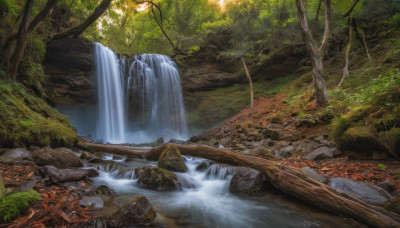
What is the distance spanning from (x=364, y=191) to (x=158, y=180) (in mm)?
3658

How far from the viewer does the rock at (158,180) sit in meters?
4.17

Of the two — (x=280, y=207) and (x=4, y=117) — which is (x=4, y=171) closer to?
(x=4, y=117)

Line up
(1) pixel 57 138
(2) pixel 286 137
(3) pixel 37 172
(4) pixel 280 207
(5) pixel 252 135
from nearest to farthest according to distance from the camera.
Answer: (4) pixel 280 207 < (3) pixel 37 172 < (1) pixel 57 138 < (2) pixel 286 137 < (5) pixel 252 135

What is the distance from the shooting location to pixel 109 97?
14.9 metres

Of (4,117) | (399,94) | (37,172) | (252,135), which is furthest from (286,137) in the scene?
(4,117)

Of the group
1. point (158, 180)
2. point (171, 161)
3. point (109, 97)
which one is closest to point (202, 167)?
point (171, 161)

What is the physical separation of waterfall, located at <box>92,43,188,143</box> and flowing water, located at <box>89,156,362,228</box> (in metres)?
11.3

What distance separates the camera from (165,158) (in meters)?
5.33

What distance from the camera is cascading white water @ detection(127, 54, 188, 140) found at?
649 inches

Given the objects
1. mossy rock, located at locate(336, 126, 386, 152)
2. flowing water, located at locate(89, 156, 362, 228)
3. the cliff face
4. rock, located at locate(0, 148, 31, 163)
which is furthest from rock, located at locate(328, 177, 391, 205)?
the cliff face

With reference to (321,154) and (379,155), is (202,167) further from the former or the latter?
(379,155)

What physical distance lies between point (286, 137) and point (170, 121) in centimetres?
1179

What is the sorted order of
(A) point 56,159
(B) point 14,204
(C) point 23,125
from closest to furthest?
(B) point 14,204
(A) point 56,159
(C) point 23,125

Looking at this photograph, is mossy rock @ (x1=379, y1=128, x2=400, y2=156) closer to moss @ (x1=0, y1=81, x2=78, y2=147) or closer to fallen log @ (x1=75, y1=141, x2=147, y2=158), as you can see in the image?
fallen log @ (x1=75, y1=141, x2=147, y2=158)
